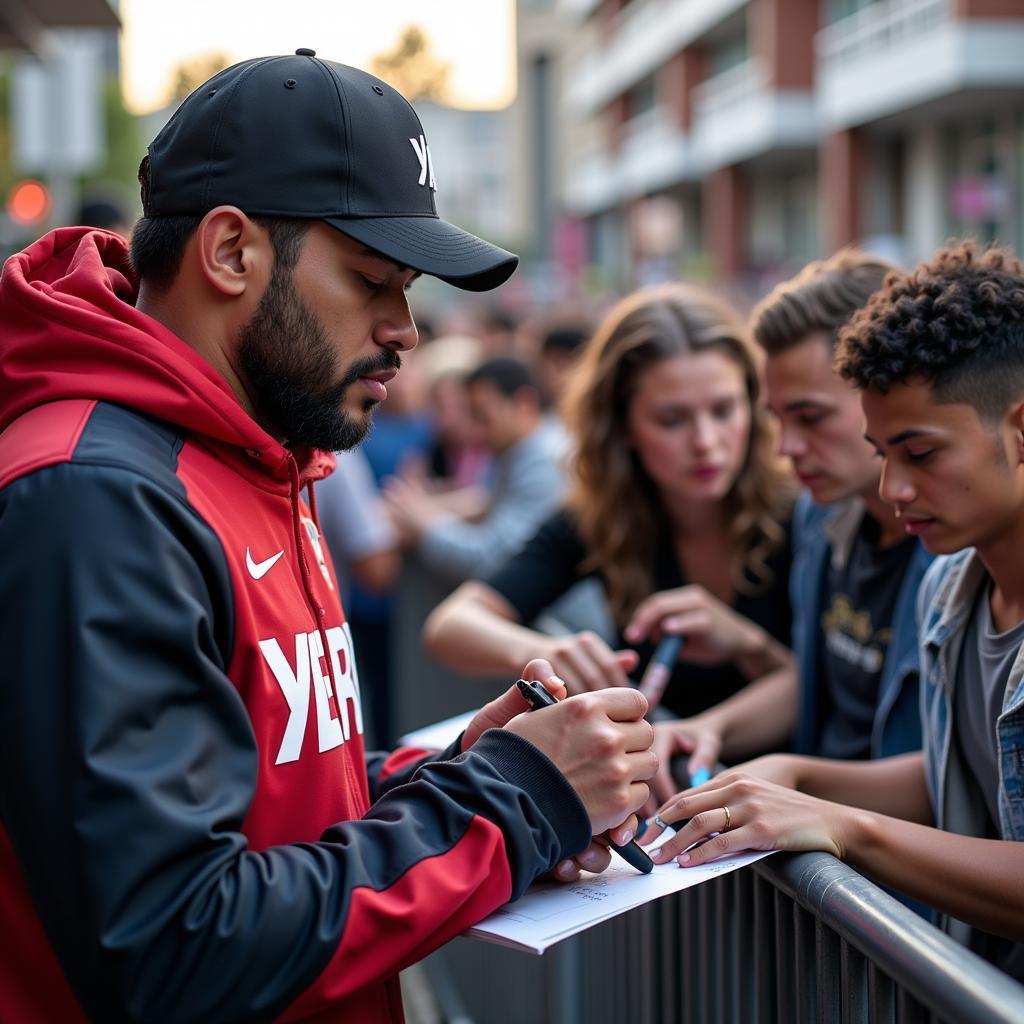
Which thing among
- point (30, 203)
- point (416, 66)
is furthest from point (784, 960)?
point (416, 66)

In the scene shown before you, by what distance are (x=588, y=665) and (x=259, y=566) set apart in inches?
52.6

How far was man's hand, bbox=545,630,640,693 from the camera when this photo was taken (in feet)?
9.74

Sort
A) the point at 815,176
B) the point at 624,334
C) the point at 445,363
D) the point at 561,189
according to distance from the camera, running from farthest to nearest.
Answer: the point at 561,189 → the point at 815,176 → the point at 445,363 → the point at 624,334

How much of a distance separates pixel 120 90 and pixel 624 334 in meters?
51.2

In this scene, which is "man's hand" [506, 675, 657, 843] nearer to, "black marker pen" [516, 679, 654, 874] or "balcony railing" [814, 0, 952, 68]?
"black marker pen" [516, 679, 654, 874]

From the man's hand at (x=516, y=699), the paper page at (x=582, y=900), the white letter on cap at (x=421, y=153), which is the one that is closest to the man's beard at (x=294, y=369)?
the white letter on cap at (x=421, y=153)

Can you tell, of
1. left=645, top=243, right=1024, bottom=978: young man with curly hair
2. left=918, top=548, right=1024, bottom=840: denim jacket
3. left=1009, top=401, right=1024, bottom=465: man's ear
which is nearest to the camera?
left=645, top=243, right=1024, bottom=978: young man with curly hair

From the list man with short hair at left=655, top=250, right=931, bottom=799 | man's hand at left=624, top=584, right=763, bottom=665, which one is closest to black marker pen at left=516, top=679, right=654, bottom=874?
man with short hair at left=655, top=250, right=931, bottom=799

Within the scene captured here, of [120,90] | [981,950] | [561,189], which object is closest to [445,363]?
[981,950]

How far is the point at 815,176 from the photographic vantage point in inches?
1332

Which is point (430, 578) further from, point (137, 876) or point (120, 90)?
point (120, 90)

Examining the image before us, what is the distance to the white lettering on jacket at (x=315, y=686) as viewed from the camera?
177cm

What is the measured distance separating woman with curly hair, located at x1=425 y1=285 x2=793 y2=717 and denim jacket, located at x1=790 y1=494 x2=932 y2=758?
15 cm

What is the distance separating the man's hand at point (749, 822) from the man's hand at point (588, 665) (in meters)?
0.86
